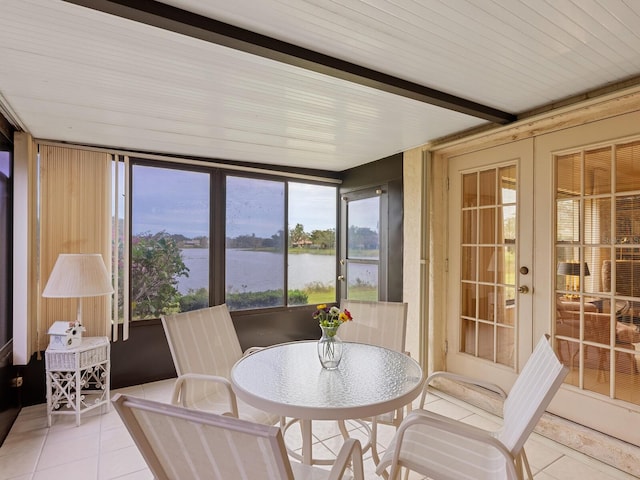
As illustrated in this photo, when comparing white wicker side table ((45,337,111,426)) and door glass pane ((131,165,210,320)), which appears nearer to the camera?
white wicker side table ((45,337,111,426))

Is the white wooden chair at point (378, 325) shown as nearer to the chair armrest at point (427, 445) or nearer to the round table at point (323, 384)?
the round table at point (323, 384)

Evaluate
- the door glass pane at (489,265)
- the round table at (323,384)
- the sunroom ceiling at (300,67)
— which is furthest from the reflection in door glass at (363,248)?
the round table at (323,384)

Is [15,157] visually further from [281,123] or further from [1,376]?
[281,123]

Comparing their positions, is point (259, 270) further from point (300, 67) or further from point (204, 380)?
point (300, 67)

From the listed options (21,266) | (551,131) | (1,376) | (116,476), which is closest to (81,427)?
(1,376)

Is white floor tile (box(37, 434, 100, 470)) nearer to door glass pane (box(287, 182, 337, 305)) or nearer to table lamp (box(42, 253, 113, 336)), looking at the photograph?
table lamp (box(42, 253, 113, 336))

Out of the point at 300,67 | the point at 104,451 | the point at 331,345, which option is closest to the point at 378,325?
the point at 331,345

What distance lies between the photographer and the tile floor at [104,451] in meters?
2.25

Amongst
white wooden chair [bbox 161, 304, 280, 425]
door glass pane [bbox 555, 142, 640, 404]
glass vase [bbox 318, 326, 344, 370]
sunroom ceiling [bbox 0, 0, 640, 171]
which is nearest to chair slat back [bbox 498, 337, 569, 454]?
glass vase [bbox 318, 326, 344, 370]

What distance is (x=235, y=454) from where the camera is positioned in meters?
1.01

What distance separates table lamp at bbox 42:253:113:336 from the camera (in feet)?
9.39

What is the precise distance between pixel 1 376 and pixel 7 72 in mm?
2135

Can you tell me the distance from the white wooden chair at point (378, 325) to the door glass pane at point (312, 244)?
2.02 meters

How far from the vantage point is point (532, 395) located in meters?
1.46
